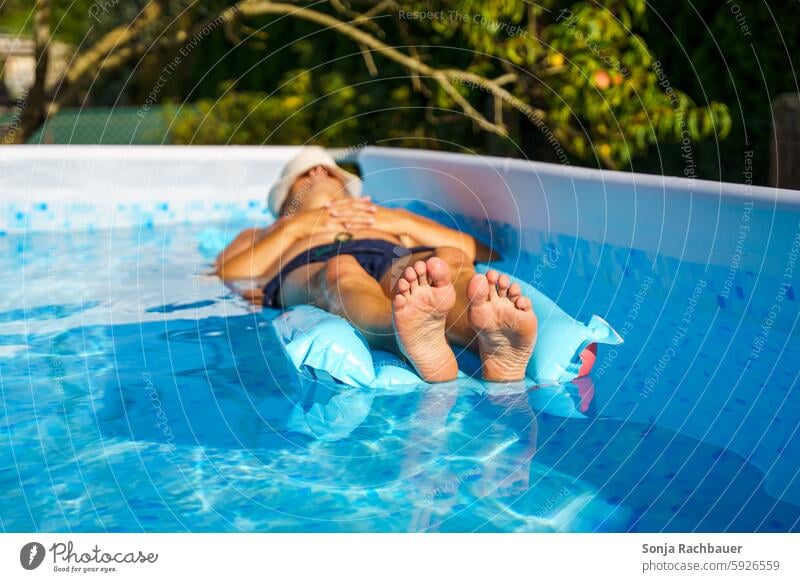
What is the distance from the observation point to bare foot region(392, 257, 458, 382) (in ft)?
6.73

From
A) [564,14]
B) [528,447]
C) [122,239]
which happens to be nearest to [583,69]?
[564,14]

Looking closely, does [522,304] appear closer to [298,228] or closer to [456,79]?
[298,228]

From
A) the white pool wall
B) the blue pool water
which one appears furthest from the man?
the white pool wall

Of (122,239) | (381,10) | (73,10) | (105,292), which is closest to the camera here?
(105,292)

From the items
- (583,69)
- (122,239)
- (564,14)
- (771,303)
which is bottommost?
(122,239)

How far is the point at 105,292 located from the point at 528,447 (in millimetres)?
2101

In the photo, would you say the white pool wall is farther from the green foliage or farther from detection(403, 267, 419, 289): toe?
detection(403, 267, 419, 289): toe

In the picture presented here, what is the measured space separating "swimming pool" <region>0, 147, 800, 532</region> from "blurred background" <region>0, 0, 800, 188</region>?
206 cm

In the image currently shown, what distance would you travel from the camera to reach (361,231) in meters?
3.24

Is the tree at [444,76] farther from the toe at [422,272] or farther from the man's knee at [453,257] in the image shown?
the toe at [422,272]

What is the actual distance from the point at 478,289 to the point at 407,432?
371mm

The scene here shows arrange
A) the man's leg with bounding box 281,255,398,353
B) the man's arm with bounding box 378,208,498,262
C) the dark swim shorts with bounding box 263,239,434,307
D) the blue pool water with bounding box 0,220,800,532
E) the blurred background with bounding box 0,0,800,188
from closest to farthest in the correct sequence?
1. the blue pool water with bounding box 0,220,800,532
2. the man's leg with bounding box 281,255,398,353
3. the dark swim shorts with bounding box 263,239,434,307
4. the man's arm with bounding box 378,208,498,262
5. the blurred background with bounding box 0,0,800,188

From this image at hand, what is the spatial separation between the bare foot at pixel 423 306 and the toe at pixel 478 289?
0.15ft
